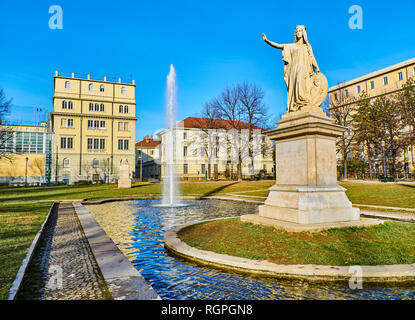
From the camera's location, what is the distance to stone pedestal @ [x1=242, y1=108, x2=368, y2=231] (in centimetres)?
674

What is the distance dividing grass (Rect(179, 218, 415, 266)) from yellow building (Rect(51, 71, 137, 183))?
178ft

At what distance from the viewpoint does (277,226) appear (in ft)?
21.7

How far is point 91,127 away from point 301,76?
5723 cm

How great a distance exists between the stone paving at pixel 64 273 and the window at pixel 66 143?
54005 mm

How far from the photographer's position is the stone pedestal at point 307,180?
6.74m

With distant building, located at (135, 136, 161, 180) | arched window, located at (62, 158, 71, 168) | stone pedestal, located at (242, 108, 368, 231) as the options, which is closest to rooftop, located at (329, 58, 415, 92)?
stone pedestal, located at (242, 108, 368, 231)

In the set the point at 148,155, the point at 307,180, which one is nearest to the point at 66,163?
the point at 148,155

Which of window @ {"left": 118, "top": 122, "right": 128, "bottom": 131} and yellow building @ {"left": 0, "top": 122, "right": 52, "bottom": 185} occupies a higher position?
window @ {"left": 118, "top": 122, "right": 128, "bottom": 131}

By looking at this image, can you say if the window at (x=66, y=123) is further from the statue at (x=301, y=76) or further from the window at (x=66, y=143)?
the statue at (x=301, y=76)

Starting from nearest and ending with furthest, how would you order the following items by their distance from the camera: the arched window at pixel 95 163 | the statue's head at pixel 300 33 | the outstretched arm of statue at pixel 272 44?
the statue's head at pixel 300 33, the outstretched arm of statue at pixel 272 44, the arched window at pixel 95 163

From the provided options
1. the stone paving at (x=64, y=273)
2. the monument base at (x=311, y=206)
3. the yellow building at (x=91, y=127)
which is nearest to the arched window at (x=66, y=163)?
the yellow building at (x=91, y=127)

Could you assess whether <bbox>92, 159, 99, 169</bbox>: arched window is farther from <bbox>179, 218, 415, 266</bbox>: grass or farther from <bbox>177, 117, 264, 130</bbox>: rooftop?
<bbox>179, 218, 415, 266</bbox>: grass

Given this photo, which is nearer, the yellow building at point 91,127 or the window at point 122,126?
the yellow building at point 91,127
